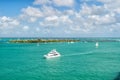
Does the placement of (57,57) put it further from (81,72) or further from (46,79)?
(46,79)

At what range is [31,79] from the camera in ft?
156

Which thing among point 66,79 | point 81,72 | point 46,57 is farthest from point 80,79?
point 46,57

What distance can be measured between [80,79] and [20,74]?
14.4 metres

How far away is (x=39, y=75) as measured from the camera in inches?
2009

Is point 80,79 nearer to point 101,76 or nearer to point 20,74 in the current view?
point 101,76

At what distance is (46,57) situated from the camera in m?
81.8

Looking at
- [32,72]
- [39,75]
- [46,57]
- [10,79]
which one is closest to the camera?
[10,79]

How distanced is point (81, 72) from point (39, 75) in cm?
1015

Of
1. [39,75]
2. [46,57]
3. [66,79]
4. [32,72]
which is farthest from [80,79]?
[46,57]

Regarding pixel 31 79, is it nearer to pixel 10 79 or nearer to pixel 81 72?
pixel 10 79

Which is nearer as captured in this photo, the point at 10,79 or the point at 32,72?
the point at 10,79

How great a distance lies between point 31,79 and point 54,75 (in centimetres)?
604

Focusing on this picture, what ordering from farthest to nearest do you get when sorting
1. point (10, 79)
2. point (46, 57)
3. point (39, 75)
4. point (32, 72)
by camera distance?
point (46, 57), point (32, 72), point (39, 75), point (10, 79)

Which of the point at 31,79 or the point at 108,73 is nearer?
the point at 31,79
